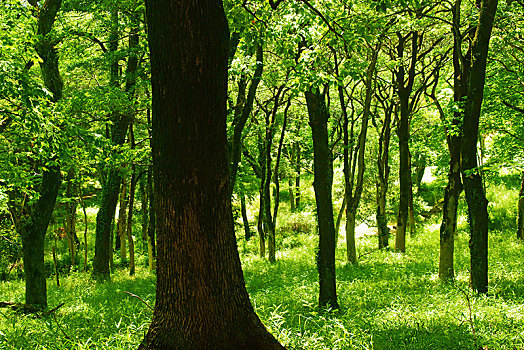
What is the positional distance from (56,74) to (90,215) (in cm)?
2327

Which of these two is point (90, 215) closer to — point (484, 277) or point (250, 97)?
point (250, 97)

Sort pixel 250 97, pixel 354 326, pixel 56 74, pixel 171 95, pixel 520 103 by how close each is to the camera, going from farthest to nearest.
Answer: pixel 520 103
pixel 250 97
pixel 56 74
pixel 354 326
pixel 171 95

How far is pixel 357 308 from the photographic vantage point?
26.1ft

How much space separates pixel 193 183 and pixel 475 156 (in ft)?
22.2

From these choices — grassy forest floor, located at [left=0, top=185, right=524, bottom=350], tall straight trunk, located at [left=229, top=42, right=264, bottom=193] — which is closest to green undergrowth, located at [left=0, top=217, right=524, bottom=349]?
grassy forest floor, located at [left=0, top=185, right=524, bottom=350]

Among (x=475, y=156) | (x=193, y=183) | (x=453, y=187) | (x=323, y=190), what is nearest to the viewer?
(x=193, y=183)

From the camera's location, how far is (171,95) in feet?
10.6

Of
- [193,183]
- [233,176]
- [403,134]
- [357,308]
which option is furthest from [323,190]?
[403,134]

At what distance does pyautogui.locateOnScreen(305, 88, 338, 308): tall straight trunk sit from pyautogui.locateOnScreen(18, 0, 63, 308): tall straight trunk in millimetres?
5890

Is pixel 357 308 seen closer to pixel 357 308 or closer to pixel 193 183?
pixel 357 308

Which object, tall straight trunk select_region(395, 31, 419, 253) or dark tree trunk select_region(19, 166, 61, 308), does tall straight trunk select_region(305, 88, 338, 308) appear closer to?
dark tree trunk select_region(19, 166, 61, 308)

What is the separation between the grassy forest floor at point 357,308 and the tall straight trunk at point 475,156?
715 mm

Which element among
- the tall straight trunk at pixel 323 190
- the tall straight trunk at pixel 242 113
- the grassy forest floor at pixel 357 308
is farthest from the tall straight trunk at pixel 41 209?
the tall straight trunk at pixel 323 190

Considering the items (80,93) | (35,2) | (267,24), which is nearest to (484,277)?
(267,24)
